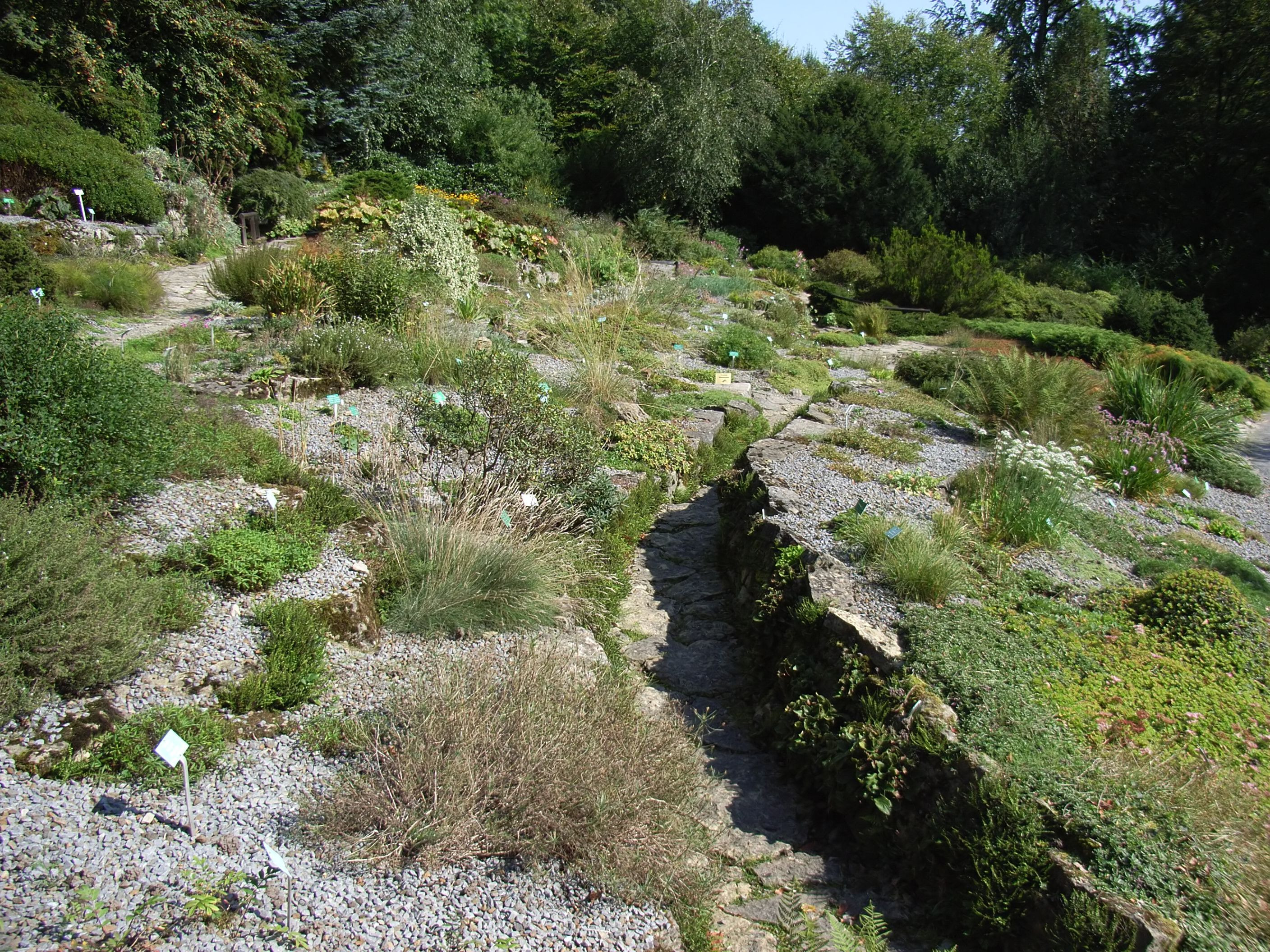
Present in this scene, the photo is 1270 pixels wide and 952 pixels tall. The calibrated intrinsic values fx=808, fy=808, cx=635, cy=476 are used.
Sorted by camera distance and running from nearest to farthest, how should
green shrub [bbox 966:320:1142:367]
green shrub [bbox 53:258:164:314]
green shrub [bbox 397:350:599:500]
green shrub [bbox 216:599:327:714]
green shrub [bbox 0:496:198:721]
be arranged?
green shrub [bbox 0:496:198:721] → green shrub [bbox 216:599:327:714] → green shrub [bbox 397:350:599:500] → green shrub [bbox 53:258:164:314] → green shrub [bbox 966:320:1142:367]

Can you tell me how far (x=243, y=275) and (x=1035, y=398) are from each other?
7131mm

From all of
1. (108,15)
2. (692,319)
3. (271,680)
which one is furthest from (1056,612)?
(108,15)

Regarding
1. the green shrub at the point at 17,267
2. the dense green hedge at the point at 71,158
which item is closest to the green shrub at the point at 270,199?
the dense green hedge at the point at 71,158

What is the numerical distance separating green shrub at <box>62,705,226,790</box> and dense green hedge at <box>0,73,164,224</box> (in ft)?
33.6

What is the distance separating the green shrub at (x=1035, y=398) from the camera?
660 centimetres

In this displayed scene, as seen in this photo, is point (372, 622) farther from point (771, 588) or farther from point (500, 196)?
point (500, 196)

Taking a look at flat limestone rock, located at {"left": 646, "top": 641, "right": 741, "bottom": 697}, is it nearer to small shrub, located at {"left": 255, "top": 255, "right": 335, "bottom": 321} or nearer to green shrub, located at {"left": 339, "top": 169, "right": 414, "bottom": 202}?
small shrub, located at {"left": 255, "top": 255, "right": 335, "bottom": 321}

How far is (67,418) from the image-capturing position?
339 cm

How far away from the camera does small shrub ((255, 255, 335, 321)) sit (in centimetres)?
652

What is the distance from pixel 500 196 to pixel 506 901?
50.9 ft

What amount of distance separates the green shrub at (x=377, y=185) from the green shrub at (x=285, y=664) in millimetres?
11807

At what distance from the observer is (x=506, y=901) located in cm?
227

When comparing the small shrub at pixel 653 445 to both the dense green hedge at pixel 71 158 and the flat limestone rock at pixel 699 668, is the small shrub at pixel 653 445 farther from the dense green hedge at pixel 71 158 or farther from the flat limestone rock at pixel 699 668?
the dense green hedge at pixel 71 158

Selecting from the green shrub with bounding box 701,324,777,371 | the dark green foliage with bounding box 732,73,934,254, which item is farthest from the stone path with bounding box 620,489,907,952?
the dark green foliage with bounding box 732,73,934,254
